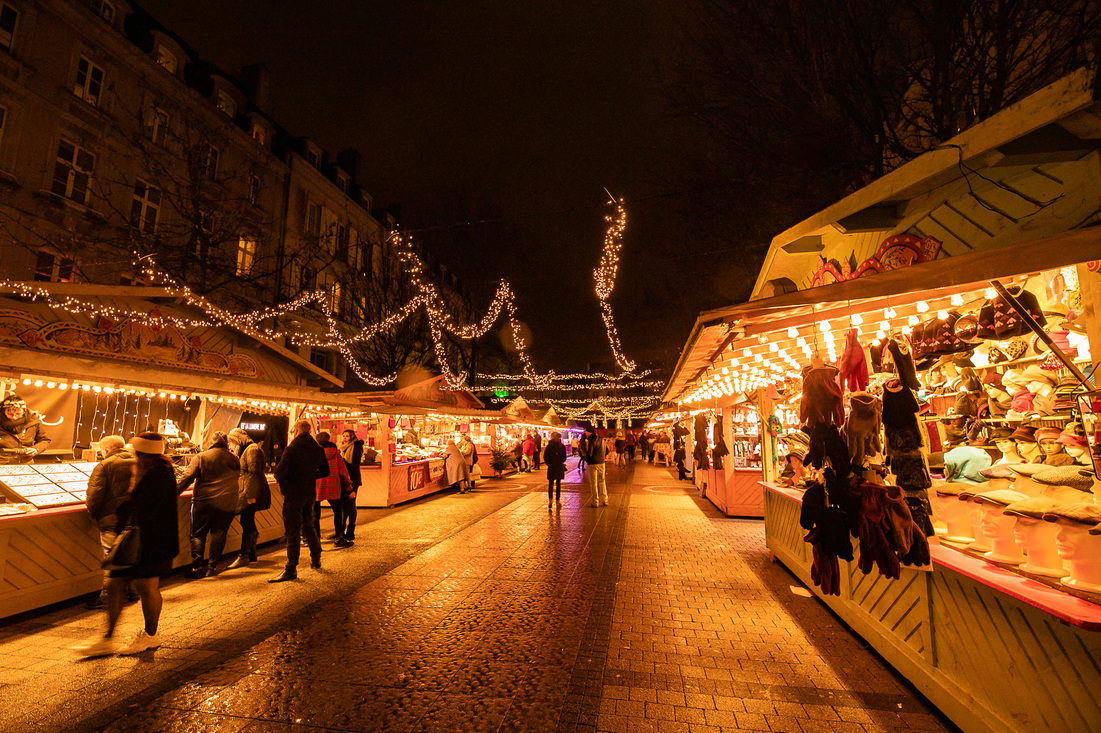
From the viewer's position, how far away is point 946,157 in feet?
12.7

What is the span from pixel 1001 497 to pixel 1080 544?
0.79 metres

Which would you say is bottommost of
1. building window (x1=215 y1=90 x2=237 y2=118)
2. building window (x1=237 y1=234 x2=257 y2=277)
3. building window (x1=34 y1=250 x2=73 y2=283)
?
building window (x1=34 y1=250 x2=73 y2=283)

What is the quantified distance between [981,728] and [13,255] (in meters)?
18.4

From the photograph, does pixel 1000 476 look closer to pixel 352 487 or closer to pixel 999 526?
pixel 999 526

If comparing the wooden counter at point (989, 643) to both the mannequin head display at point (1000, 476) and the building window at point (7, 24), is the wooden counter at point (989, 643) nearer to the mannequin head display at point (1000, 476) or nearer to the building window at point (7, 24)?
the mannequin head display at point (1000, 476)

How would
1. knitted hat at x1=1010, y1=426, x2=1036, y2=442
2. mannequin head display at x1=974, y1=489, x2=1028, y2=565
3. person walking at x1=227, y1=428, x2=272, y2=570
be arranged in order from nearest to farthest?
mannequin head display at x1=974, y1=489, x2=1028, y2=565 < knitted hat at x1=1010, y1=426, x2=1036, y2=442 < person walking at x1=227, y1=428, x2=272, y2=570

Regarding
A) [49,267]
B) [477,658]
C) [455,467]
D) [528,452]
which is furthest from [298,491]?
[528,452]

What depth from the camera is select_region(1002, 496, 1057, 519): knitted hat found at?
277cm

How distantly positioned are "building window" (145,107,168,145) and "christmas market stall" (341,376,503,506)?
1123cm

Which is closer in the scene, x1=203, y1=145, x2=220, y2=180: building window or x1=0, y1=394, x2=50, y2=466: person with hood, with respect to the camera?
Result: x1=0, y1=394, x2=50, y2=466: person with hood

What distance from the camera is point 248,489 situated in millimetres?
6844

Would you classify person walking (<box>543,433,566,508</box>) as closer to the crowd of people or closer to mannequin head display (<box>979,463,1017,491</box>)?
the crowd of people

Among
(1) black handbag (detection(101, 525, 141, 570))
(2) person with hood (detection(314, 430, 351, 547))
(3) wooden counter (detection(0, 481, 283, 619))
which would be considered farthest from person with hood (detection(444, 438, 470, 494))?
(1) black handbag (detection(101, 525, 141, 570))

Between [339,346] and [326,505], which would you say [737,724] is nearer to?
→ [326,505]
